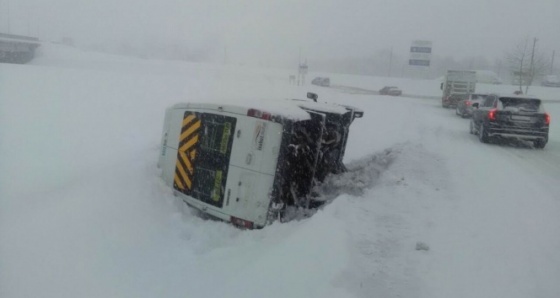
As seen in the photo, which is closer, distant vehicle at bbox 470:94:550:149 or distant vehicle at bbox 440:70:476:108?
distant vehicle at bbox 470:94:550:149

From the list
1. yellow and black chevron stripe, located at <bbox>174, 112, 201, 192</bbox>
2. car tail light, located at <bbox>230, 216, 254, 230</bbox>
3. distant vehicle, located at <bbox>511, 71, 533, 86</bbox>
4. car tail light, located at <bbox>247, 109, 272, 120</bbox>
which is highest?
distant vehicle, located at <bbox>511, 71, 533, 86</bbox>

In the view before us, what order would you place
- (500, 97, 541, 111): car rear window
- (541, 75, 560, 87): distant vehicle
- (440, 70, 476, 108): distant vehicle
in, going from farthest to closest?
(440, 70, 476, 108): distant vehicle → (541, 75, 560, 87): distant vehicle → (500, 97, 541, 111): car rear window

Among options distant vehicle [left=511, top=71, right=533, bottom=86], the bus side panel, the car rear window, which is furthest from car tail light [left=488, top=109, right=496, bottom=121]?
the bus side panel

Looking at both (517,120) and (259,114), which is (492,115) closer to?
(517,120)

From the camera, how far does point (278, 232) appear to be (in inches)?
201

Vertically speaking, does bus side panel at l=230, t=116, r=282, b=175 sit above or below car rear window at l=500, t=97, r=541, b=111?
below

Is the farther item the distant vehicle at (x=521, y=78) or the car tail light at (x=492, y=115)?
the distant vehicle at (x=521, y=78)

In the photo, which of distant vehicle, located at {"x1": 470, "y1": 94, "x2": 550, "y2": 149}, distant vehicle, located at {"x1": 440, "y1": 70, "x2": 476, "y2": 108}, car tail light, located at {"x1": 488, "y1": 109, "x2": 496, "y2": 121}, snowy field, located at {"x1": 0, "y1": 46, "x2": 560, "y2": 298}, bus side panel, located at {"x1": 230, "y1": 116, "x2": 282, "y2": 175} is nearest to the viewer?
snowy field, located at {"x1": 0, "y1": 46, "x2": 560, "y2": 298}

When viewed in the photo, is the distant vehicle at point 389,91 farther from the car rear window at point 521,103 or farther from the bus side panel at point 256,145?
the bus side panel at point 256,145

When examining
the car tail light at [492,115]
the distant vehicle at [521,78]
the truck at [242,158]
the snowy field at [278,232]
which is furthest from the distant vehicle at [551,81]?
the truck at [242,158]

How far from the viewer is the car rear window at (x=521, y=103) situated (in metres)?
12.0

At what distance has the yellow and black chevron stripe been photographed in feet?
18.9

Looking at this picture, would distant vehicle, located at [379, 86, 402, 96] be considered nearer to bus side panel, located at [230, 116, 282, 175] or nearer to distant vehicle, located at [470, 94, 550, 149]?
distant vehicle, located at [470, 94, 550, 149]

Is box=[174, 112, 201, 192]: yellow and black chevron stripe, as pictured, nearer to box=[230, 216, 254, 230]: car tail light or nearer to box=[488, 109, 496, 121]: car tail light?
box=[230, 216, 254, 230]: car tail light
